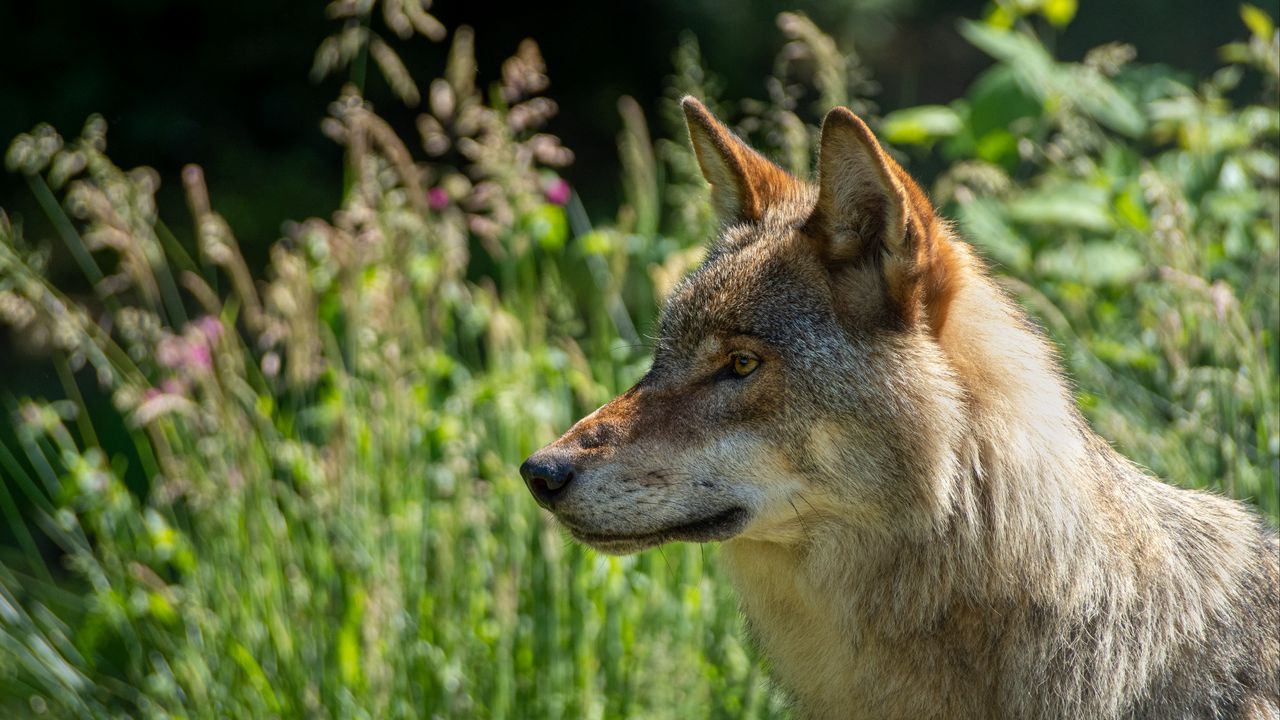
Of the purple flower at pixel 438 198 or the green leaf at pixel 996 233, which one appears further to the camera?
the green leaf at pixel 996 233

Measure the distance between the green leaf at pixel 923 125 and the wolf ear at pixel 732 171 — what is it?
1671 millimetres

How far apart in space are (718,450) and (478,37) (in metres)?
7.95

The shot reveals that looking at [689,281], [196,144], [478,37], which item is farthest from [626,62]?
[689,281]

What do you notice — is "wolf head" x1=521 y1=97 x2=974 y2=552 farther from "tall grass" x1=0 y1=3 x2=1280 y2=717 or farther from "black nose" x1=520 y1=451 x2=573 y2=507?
"tall grass" x1=0 y1=3 x2=1280 y2=717

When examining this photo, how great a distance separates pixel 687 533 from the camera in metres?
2.69

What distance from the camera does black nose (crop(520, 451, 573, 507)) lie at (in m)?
2.66

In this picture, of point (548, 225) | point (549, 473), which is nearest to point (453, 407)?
point (548, 225)

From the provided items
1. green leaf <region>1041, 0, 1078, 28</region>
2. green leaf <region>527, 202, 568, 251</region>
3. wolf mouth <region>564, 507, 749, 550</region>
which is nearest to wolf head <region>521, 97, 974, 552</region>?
wolf mouth <region>564, 507, 749, 550</region>

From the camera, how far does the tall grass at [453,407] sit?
3.90 m

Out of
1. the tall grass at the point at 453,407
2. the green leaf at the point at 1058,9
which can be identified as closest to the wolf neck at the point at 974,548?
the tall grass at the point at 453,407

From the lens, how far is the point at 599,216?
918cm

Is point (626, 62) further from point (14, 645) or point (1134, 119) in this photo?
point (14, 645)

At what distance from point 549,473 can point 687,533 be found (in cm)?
31

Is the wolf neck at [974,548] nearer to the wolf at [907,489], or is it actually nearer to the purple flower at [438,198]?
the wolf at [907,489]
